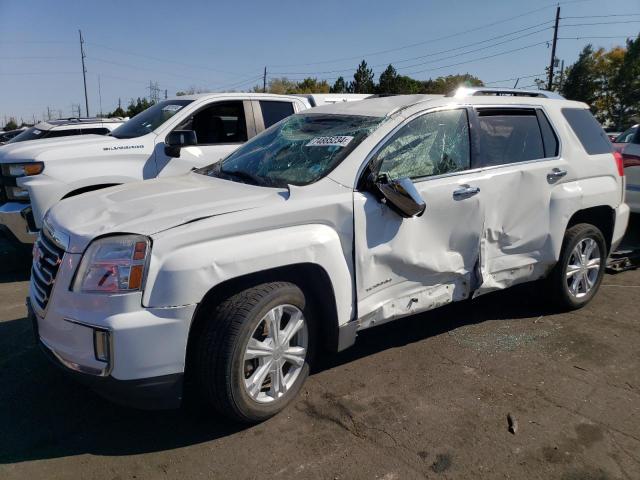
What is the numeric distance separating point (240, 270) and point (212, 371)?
0.55 meters

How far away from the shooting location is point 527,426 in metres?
3.10

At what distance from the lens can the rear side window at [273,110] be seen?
710 centimetres

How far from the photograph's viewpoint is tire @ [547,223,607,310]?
15.1 feet

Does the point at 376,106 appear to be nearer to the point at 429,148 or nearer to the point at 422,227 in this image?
the point at 429,148

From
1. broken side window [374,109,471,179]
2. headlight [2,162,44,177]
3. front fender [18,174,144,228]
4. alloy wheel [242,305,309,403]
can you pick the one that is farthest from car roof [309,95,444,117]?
headlight [2,162,44,177]

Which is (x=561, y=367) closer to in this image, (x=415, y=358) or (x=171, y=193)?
(x=415, y=358)

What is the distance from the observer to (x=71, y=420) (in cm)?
312

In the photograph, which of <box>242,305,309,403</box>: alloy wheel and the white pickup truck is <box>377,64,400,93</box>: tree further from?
<box>242,305,309,403</box>: alloy wheel

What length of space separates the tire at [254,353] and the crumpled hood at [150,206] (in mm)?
509

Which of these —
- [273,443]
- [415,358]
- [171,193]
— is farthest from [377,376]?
[171,193]

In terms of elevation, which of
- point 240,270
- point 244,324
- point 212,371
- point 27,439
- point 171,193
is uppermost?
point 171,193

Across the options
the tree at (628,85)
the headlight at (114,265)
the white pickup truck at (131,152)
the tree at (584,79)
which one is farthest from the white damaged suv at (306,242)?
the tree at (584,79)

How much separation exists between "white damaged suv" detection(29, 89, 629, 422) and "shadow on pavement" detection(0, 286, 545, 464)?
0.26 m

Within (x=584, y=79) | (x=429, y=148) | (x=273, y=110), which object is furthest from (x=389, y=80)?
(x=429, y=148)
